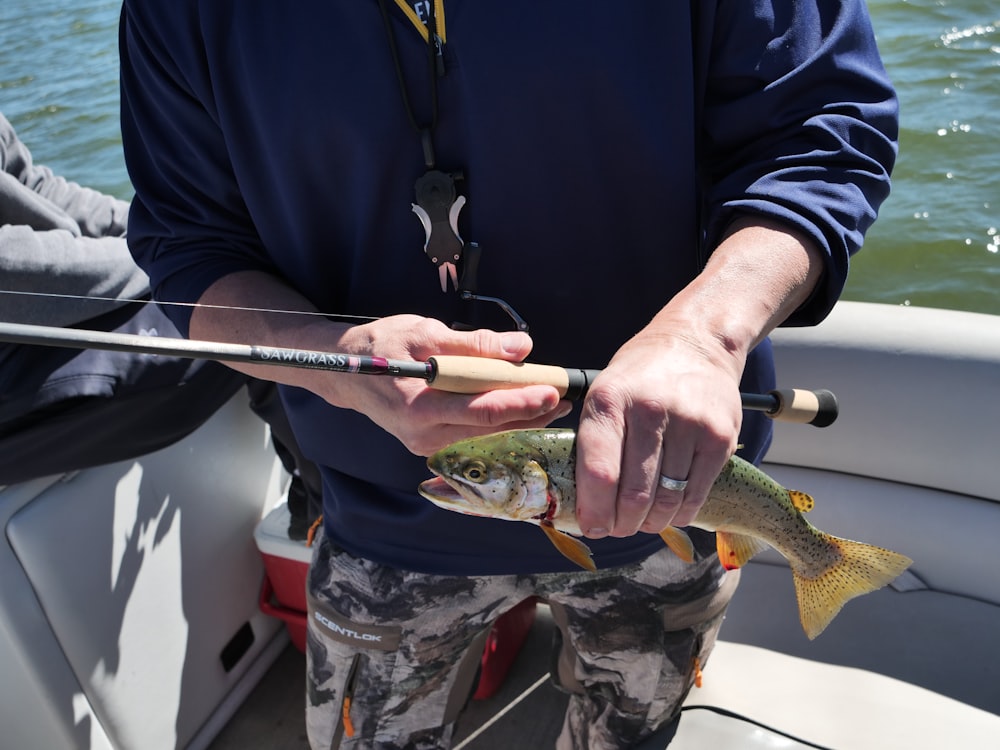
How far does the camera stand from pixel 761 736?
2045 millimetres

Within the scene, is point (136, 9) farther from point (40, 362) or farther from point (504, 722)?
point (504, 722)

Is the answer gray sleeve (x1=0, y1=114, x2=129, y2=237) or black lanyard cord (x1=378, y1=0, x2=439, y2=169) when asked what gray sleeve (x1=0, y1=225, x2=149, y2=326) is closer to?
gray sleeve (x1=0, y1=114, x2=129, y2=237)

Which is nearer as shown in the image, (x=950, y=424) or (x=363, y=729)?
(x=363, y=729)

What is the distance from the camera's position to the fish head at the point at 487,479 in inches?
52.9

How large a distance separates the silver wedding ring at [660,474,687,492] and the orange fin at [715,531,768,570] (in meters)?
0.52

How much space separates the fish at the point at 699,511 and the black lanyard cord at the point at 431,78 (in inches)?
21.3

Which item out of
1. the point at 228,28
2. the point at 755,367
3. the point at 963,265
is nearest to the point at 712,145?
the point at 755,367

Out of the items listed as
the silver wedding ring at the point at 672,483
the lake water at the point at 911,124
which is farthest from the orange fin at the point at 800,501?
the lake water at the point at 911,124

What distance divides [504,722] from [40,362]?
196cm

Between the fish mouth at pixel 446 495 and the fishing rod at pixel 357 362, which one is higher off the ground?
the fishing rod at pixel 357 362

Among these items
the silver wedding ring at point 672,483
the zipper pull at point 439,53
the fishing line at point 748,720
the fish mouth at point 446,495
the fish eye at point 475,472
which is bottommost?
the fishing line at point 748,720

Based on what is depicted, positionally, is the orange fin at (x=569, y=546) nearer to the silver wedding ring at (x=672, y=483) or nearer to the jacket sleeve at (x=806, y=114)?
the silver wedding ring at (x=672, y=483)

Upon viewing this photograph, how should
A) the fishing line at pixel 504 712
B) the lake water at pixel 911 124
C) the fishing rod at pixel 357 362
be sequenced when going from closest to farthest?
the fishing rod at pixel 357 362, the fishing line at pixel 504 712, the lake water at pixel 911 124

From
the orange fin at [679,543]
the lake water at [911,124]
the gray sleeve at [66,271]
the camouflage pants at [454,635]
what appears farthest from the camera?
the lake water at [911,124]
